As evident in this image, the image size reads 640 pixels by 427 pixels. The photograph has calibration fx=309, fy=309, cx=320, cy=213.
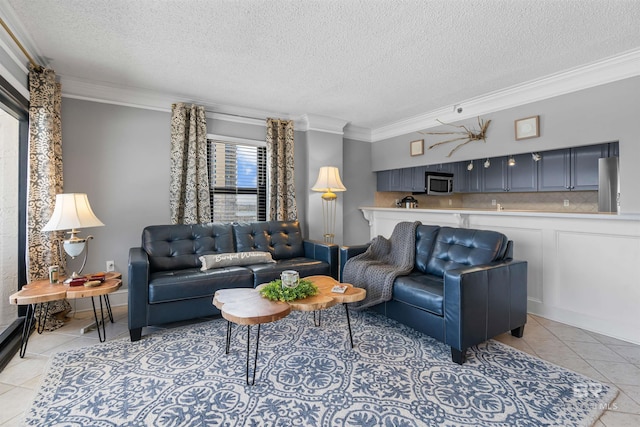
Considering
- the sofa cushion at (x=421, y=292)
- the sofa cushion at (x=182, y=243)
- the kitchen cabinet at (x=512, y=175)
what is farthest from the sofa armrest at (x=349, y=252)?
the kitchen cabinet at (x=512, y=175)

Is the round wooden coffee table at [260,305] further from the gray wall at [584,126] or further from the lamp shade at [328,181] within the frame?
the gray wall at [584,126]

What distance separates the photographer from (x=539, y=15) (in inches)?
85.1

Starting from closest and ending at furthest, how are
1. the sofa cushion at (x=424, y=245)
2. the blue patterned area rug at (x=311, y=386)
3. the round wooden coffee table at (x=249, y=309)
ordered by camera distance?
the blue patterned area rug at (x=311, y=386) < the round wooden coffee table at (x=249, y=309) < the sofa cushion at (x=424, y=245)

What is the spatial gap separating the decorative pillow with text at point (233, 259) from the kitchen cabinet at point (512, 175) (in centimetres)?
359

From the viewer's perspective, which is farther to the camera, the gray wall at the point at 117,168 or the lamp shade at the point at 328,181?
the lamp shade at the point at 328,181

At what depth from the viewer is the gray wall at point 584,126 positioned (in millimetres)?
2695

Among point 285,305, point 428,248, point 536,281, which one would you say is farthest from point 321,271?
point 536,281

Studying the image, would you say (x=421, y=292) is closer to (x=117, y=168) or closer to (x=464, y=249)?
(x=464, y=249)

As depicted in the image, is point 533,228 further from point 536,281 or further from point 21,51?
point 21,51

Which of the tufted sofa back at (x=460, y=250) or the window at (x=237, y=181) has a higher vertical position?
the window at (x=237, y=181)

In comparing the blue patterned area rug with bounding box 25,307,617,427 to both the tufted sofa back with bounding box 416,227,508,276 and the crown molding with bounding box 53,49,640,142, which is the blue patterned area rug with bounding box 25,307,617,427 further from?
the crown molding with bounding box 53,49,640,142

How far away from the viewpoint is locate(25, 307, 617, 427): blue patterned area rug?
65.1 inches

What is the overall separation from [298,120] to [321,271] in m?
2.40

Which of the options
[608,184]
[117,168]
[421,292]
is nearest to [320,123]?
[117,168]
